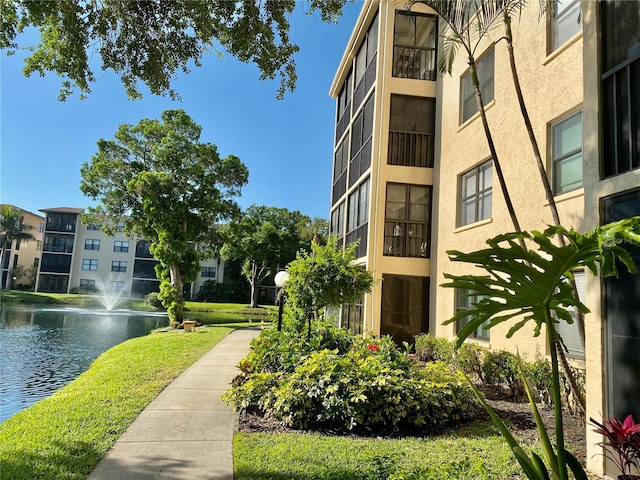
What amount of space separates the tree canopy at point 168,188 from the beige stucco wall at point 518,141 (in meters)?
16.1

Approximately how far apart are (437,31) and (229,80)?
9.89 m

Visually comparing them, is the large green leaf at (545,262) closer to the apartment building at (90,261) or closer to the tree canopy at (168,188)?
the tree canopy at (168,188)

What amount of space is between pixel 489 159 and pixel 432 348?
5.20 metres

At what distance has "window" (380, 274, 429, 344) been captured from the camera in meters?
A: 14.0

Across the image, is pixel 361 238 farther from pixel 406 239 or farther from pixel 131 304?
Result: pixel 131 304

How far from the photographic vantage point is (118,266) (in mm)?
55188

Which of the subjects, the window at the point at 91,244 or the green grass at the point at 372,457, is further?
the window at the point at 91,244

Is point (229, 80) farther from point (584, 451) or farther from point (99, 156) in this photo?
point (99, 156)

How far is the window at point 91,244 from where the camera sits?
55906 millimetres

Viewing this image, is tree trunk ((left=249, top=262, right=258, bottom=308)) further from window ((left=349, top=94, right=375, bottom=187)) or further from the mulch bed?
the mulch bed

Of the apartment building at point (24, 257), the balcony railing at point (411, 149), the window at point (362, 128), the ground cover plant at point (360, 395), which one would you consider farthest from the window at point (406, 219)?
the apartment building at point (24, 257)

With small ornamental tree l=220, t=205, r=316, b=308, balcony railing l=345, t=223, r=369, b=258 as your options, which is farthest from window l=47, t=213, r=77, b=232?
balcony railing l=345, t=223, r=369, b=258

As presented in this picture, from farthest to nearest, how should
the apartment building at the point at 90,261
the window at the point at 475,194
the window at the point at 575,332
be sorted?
the apartment building at the point at 90,261
the window at the point at 475,194
the window at the point at 575,332

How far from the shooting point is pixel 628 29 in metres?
4.60
